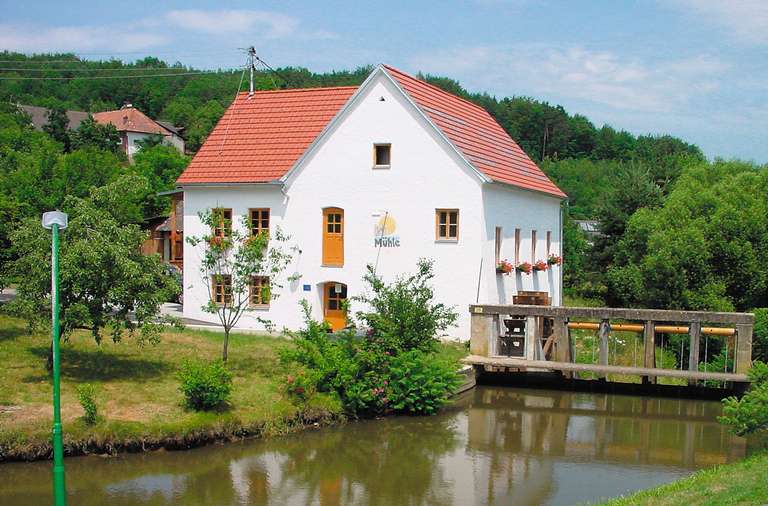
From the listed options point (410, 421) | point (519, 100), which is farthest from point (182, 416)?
point (519, 100)

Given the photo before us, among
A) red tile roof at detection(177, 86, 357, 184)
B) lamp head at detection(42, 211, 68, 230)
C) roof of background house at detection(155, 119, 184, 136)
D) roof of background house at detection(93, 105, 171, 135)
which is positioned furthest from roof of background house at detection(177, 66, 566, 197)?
roof of background house at detection(155, 119, 184, 136)

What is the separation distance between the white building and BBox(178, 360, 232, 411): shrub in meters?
9.77

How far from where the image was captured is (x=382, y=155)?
26.8 meters

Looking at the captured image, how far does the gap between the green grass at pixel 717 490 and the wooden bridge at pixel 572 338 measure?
8.08 metres

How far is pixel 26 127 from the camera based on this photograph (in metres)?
72.8

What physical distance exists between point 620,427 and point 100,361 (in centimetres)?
1238

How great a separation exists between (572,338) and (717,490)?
14457mm

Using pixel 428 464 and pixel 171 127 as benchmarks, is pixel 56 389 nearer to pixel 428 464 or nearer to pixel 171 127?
pixel 428 464

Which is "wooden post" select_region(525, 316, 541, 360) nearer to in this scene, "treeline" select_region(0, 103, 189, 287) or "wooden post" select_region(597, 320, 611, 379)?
"wooden post" select_region(597, 320, 611, 379)

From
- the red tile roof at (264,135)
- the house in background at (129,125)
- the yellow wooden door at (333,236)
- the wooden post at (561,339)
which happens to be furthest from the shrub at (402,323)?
the house in background at (129,125)

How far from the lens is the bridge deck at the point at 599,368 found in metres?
21.5

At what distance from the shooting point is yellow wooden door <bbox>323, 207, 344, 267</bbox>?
27.1 metres

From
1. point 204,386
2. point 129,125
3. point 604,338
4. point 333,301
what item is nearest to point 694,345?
point 604,338

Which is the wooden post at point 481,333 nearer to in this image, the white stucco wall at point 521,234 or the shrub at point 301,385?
the white stucco wall at point 521,234
